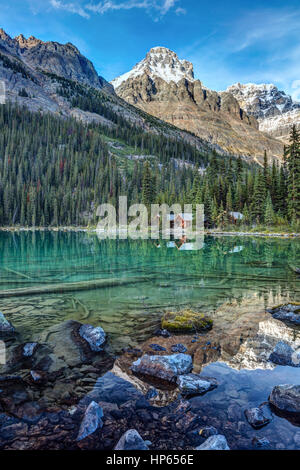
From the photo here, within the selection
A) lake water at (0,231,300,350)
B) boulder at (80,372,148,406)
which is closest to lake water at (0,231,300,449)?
lake water at (0,231,300,350)

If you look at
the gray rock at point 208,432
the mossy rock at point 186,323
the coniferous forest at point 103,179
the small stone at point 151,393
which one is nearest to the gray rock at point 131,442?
the gray rock at point 208,432

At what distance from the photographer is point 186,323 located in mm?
10836

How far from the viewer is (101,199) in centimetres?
12294

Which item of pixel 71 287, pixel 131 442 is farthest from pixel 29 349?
pixel 71 287

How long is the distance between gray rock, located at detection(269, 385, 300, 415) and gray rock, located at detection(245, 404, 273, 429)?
1.12 feet

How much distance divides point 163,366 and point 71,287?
11897 millimetres

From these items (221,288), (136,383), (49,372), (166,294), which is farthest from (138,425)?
(221,288)

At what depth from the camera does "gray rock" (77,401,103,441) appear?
5.12 meters

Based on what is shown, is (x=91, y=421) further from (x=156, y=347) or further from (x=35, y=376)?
(x=156, y=347)

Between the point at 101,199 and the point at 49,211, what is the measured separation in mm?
24041

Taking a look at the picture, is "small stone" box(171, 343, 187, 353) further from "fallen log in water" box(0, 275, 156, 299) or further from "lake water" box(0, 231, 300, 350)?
"fallen log in water" box(0, 275, 156, 299)

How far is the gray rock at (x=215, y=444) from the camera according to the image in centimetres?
469

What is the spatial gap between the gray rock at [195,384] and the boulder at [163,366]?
307 millimetres

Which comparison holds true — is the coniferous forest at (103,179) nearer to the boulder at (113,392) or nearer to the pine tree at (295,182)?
the pine tree at (295,182)
